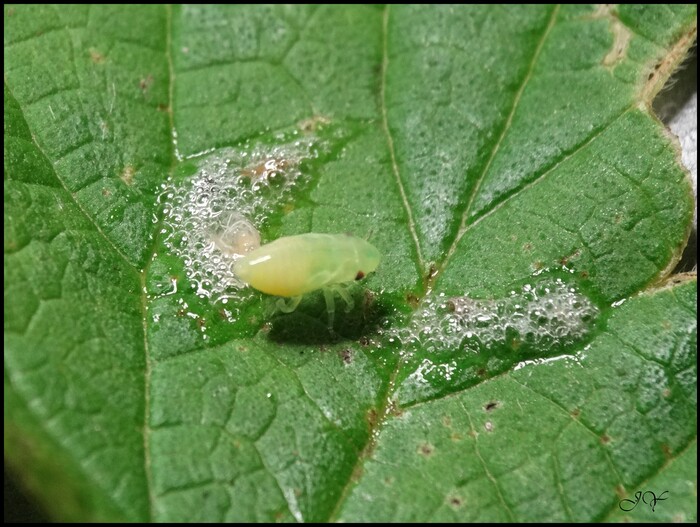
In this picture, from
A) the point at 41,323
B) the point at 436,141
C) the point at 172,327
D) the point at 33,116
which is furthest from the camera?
the point at 436,141

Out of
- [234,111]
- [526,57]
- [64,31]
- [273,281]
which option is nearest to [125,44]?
[64,31]

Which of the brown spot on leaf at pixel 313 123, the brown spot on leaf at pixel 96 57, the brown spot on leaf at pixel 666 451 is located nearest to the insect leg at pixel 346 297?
the brown spot on leaf at pixel 313 123

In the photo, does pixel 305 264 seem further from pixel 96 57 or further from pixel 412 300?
pixel 96 57

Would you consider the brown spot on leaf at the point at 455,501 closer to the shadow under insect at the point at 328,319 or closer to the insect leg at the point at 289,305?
the shadow under insect at the point at 328,319

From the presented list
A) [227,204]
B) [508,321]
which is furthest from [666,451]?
[227,204]

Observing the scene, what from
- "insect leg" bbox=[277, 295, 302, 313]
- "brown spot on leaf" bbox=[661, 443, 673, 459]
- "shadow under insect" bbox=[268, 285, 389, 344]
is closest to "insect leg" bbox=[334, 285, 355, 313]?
"shadow under insect" bbox=[268, 285, 389, 344]

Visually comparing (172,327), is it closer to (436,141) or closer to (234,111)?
(234,111)

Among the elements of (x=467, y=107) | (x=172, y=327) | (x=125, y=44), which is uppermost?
(x=467, y=107)
